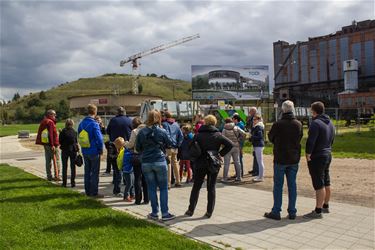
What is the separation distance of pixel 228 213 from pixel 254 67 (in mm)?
34572

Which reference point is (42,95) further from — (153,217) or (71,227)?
(71,227)

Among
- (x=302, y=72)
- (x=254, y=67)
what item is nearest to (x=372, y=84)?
(x=302, y=72)

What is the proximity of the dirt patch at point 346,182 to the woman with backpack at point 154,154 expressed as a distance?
11.8 feet

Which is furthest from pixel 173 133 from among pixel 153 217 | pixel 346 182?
pixel 346 182

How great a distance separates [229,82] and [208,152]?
33605 mm

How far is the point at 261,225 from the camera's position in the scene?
6543 millimetres

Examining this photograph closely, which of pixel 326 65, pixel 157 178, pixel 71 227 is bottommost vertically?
pixel 71 227

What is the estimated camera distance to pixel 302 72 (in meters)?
88.4

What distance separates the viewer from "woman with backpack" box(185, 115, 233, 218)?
6.99m

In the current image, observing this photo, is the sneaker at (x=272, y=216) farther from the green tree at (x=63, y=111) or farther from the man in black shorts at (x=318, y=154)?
the green tree at (x=63, y=111)

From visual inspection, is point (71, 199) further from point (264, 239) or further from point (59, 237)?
Answer: point (264, 239)

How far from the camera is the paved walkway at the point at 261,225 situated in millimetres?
5680

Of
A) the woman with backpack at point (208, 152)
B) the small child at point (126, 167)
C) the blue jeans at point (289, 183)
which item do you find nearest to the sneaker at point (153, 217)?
the woman with backpack at point (208, 152)

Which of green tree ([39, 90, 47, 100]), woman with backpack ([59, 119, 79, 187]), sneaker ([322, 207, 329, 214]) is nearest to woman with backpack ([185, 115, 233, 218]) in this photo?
sneaker ([322, 207, 329, 214])
